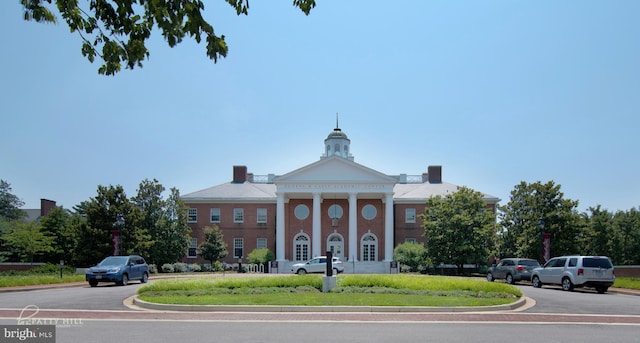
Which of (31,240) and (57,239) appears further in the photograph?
(57,239)

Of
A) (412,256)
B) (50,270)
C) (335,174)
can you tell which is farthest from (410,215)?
(50,270)

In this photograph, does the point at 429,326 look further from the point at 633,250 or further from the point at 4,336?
the point at 633,250

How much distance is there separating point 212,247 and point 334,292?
34.1 m

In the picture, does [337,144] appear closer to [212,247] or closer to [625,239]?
[212,247]

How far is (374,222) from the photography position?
58.6 meters

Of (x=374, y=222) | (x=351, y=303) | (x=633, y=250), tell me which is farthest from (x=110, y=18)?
(x=633, y=250)

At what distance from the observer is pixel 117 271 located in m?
26.6

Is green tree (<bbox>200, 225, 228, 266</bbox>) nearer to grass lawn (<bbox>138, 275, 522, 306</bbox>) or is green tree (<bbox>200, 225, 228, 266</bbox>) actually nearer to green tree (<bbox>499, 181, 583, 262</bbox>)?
green tree (<bbox>499, 181, 583, 262</bbox>)

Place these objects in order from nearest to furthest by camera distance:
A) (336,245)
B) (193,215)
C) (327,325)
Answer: (327,325)
(336,245)
(193,215)

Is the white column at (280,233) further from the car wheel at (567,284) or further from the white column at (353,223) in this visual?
the car wheel at (567,284)

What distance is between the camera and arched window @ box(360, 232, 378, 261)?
5815 cm

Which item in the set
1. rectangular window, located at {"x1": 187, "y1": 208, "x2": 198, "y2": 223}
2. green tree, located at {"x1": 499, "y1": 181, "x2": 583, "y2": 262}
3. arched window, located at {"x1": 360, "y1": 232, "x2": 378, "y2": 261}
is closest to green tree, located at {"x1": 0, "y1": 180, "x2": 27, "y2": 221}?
rectangular window, located at {"x1": 187, "y1": 208, "x2": 198, "y2": 223}

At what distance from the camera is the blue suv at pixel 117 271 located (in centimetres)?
2636

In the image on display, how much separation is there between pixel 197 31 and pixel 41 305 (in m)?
13.9
